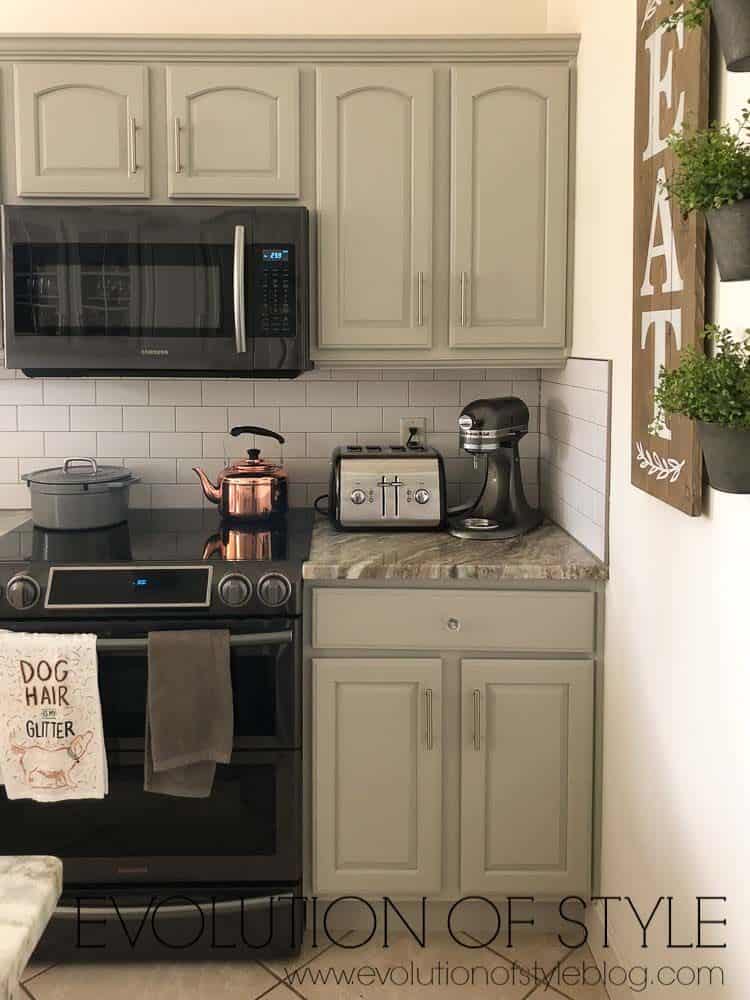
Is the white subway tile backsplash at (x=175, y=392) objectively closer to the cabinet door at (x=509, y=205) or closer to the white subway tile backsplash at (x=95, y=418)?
the white subway tile backsplash at (x=95, y=418)

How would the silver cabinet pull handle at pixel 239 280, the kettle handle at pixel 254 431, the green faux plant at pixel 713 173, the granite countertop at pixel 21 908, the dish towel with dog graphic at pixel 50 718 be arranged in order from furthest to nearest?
the kettle handle at pixel 254 431, the silver cabinet pull handle at pixel 239 280, the dish towel with dog graphic at pixel 50 718, the green faux plant at pixel 713 173, the granite countertop at pixel 21 908

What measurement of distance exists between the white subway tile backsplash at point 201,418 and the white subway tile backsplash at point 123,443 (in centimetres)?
12

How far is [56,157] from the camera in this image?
287 centimetres

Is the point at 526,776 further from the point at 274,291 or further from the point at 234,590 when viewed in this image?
the point at 274,291

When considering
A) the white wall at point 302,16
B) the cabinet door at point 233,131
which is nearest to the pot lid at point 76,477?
the cabinet door at point 233,131

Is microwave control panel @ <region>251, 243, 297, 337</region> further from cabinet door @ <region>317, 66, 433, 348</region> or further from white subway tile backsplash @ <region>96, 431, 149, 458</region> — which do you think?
white subway tile backsplash @ <region>96, 431, 149, 458</region>

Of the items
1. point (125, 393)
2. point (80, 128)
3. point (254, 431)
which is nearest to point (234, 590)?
point (254, 431)

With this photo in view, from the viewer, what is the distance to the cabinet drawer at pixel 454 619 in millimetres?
2619

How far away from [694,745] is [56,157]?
86.6 inches

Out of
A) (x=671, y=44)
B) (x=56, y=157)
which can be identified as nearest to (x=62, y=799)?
(x=56, y=157)

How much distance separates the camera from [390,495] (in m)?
2.95

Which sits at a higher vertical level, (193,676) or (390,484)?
(390,484)

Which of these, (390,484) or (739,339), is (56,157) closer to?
(390,484)

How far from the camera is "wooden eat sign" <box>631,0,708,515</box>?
180 cm
